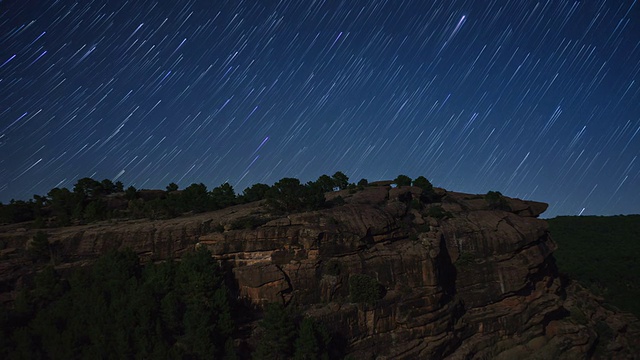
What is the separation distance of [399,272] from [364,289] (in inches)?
189

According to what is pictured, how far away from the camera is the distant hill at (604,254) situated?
206 feet

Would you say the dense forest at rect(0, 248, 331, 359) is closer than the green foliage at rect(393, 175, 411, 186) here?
Yes

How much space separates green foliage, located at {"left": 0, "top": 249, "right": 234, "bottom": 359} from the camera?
27.1 meters

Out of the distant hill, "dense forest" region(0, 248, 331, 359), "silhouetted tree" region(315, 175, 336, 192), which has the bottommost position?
"dense forest" region(0, 248, 331, 359)

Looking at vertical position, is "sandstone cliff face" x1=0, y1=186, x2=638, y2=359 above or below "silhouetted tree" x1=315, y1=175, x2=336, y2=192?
below

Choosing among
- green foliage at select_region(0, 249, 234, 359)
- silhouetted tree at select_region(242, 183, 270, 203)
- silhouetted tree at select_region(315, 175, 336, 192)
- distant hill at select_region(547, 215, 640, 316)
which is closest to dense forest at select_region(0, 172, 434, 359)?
green foliage at select_region(0, 249, 234, 359)

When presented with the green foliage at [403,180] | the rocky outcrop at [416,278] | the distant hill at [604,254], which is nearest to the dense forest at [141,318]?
the rocky outcrop at [416,278]

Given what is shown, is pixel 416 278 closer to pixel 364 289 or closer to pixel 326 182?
pixel 364 289

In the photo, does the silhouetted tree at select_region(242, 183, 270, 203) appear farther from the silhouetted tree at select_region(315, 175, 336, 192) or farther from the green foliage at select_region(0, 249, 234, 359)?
the green foliage at select_region(0, 249, 234, 359)

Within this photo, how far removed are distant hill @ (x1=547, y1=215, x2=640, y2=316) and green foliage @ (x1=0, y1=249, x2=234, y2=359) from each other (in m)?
58.4

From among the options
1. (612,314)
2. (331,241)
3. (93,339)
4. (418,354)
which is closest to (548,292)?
(612,314)

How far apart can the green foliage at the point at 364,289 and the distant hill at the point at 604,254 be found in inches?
1718

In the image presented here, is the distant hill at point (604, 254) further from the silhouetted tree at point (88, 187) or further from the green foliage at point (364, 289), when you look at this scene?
the silhouetted tree at point (88, 187)

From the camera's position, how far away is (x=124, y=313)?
2934 centimetres
